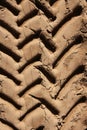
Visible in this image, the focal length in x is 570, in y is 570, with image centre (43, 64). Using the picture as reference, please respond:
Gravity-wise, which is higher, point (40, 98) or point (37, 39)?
point (37, 39)

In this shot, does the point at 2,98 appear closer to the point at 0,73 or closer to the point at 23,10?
the point at 0,73

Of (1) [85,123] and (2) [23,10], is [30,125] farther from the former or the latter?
(2) [23,10]

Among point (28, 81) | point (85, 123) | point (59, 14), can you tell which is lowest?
point (85, 123)

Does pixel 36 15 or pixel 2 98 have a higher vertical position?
pixel 36 15

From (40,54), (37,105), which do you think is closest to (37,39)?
(40,54)

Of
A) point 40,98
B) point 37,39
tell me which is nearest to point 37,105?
point 40,98
